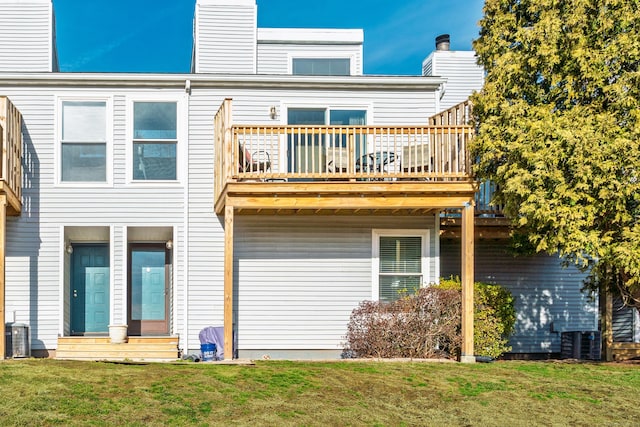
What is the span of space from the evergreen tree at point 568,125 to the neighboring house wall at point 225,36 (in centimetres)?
622

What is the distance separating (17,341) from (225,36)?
7.97 meters

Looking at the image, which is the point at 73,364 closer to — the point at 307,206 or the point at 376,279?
the point at 307,206

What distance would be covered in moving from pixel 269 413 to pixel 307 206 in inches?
163

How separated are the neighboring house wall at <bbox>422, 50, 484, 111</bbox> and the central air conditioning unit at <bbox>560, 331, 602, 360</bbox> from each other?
772 centimetres

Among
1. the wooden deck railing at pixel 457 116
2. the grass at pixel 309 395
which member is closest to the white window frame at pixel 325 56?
the wooden deck railing at pixel 457 116

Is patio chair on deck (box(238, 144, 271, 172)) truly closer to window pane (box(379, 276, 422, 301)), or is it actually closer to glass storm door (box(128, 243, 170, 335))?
glass storm door (box(128, 243, 170, 335))

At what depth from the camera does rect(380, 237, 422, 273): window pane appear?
1224cm

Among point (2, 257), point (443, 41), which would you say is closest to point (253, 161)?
point (2, 257)

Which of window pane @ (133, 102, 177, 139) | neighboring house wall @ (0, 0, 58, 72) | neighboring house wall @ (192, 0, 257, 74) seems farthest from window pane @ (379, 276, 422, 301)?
neighboring house wall @ (0, 0, 58, 72)

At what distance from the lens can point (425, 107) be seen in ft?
42.5

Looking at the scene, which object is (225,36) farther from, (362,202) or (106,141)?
(362,202)

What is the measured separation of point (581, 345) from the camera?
13.2 metres

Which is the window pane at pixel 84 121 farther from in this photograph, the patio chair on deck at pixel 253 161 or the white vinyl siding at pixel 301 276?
the white vinyl siding at pixel 301 276

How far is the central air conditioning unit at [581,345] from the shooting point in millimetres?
13102
